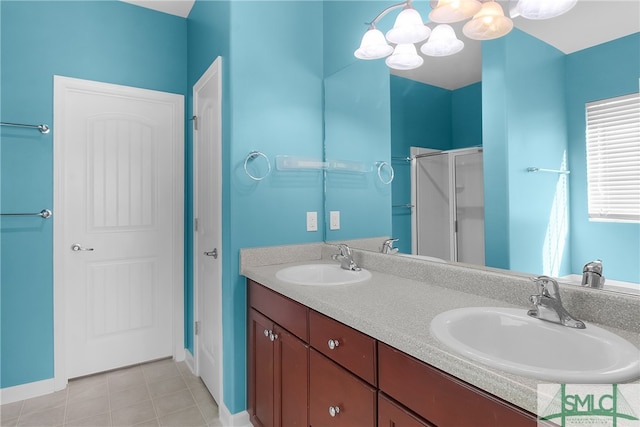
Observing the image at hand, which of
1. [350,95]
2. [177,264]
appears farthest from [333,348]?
[177,264]

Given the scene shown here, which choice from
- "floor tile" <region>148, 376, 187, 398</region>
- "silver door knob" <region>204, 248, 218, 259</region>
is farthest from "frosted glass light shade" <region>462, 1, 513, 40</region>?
"floor tile" <region>148, 376, 187, 398</region>

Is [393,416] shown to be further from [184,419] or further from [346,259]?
[184,419]

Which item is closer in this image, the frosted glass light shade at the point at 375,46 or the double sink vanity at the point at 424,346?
the double sink vanity at the point at 424,346

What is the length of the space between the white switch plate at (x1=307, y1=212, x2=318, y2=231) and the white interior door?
0.52 meters

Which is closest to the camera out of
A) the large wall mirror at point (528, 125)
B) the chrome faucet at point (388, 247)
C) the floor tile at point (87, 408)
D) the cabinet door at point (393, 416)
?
the cabinet door at point (393, 416)

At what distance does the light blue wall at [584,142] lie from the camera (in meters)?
0.93

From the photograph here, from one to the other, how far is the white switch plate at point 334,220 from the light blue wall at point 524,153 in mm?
991

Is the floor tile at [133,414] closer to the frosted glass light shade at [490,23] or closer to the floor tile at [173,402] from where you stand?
the floor tile at [173,402]

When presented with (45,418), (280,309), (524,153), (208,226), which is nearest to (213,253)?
(208,226)

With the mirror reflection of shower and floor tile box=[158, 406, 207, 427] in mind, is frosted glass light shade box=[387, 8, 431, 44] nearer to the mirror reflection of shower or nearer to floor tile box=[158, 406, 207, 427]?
the mirror reflection of shower

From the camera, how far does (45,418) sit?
195cm

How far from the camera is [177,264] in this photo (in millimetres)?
2701

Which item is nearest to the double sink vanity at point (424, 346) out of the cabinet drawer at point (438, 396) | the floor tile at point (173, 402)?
the cabinet drawer at point (438, 396)

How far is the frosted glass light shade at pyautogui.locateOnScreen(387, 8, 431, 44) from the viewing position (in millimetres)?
1526
